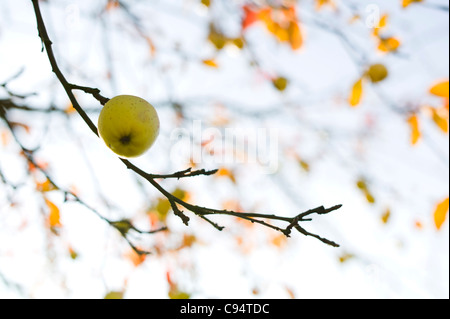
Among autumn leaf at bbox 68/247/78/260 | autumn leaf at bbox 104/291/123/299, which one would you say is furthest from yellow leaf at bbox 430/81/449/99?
autumn leaf at bbox 68/247/78/260

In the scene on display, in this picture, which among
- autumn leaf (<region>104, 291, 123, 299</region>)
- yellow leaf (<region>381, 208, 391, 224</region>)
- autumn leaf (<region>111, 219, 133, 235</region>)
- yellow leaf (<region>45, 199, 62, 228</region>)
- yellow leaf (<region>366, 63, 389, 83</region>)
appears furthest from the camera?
yellow leaf (<region>381, 208, 391, 224</region>)

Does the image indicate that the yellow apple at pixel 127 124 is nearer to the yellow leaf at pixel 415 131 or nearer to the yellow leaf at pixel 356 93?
the yellow leaf at pixel 356 93

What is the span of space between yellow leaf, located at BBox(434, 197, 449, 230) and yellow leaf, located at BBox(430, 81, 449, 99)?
693mm

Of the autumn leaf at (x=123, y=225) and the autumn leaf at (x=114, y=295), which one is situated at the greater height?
the autumn leaf at (x=123, y=225)

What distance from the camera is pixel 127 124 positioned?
1.24 metres

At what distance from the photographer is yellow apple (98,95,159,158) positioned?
48.6 inches

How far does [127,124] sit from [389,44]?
233 cm

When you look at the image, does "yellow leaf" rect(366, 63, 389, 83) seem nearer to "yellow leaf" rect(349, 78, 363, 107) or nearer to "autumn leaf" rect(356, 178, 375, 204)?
"yellow leaf" rect(349, 78, 363, 107)

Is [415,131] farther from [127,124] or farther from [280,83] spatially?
[127,124]

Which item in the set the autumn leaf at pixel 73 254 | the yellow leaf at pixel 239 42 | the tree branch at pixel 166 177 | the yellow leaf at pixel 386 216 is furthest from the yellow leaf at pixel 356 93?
the autumn leaf at pixel 73 254

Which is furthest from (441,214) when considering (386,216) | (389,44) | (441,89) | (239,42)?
(239,42)

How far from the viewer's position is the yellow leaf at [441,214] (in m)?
2.10

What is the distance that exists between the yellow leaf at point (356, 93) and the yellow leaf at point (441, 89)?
55 centimetres
